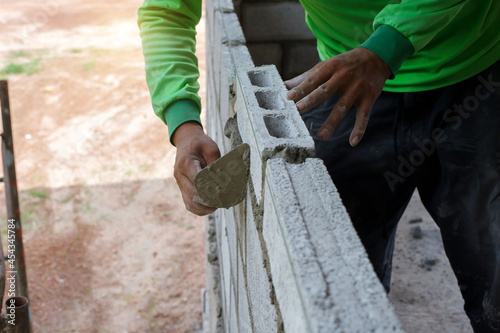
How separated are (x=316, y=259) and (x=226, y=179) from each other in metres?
0.63

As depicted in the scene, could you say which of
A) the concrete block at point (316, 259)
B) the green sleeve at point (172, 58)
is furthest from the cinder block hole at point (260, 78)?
the concrete block at point (316, 259)

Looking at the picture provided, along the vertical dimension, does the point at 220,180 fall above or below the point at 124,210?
above

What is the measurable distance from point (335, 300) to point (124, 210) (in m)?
6.27

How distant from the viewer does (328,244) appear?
0.91 meters

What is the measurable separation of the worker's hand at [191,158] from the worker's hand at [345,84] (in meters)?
0.44

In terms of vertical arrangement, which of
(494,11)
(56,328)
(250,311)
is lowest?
(56,328)

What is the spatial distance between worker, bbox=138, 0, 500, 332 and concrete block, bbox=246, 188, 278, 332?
0.24 meters

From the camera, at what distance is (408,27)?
142 cm

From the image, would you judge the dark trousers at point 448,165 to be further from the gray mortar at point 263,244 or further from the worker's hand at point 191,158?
the gray mortar at point 263,244

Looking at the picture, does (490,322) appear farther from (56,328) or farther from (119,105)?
(119,105)

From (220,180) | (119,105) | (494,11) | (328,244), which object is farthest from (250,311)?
(119,105)

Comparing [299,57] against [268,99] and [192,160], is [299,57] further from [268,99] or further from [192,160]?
[268,99]

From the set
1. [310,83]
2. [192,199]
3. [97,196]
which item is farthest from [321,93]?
[97,196]

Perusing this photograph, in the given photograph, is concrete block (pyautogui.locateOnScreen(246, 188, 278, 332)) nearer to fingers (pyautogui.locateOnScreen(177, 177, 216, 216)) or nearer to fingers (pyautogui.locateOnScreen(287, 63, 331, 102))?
fingers (pyautogui.locateOnScreen(177, 177, 216, 216))
